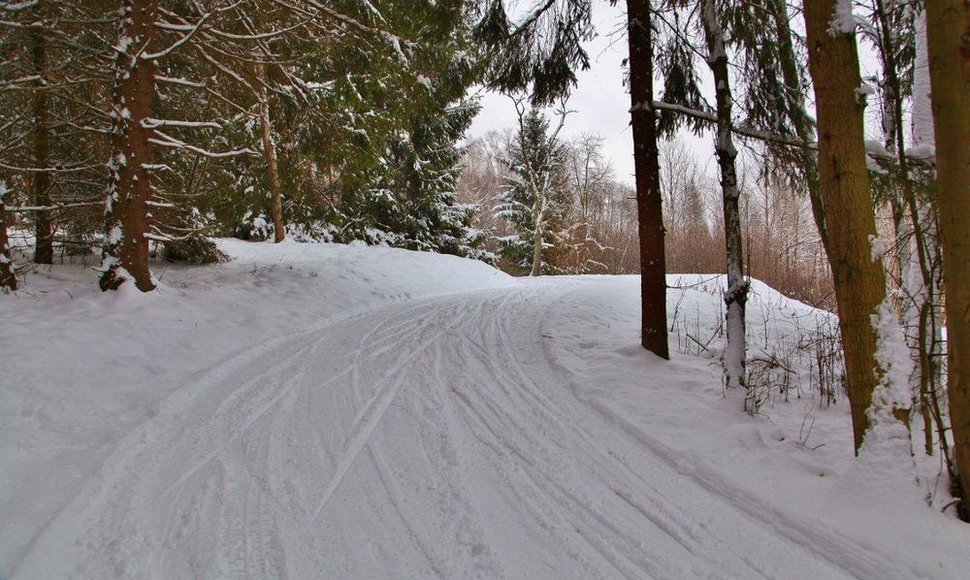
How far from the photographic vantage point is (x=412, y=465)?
2.89 metres

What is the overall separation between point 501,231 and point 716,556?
145 ft

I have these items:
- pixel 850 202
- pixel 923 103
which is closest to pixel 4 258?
pixel 850 202

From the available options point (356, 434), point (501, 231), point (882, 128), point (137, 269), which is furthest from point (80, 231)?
point (501, 231)

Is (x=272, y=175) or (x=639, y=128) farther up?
(x=272, y=175)

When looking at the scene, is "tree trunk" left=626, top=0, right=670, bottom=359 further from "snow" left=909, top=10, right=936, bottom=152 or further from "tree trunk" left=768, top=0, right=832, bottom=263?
"snow" left=909, top=10, right=936, bottom=152

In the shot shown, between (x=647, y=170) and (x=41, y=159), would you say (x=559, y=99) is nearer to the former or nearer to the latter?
(x=647, y=170)

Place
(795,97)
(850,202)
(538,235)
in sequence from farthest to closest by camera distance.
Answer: (538,235), (795,97), (850,202)

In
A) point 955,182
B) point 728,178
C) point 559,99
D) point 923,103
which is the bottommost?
point 955,182

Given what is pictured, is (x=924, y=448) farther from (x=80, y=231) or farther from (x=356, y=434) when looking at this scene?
(x=80, y=231)

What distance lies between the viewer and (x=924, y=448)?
255 cm

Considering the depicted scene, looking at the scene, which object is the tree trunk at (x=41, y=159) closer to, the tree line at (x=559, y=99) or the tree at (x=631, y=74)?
the tree line at (x=559, y=99)

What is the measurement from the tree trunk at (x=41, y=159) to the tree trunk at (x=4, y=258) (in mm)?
721

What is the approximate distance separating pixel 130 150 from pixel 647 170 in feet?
21.0

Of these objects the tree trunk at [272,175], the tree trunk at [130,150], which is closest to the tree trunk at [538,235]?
the tree trunk at [272,175]
